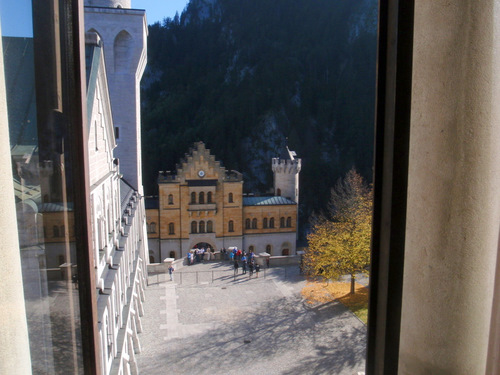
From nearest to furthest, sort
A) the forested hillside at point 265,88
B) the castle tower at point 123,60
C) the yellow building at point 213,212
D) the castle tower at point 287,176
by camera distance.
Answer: the castle tower at point 123,60, the yellow building at point 213,212, the castle tower at point 287,176, the forested hillside at point 265,88

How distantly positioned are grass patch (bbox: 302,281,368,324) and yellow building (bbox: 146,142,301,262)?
9368mm

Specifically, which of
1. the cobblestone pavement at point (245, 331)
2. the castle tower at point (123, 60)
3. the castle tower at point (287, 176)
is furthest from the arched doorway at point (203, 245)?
the cobblestone pavement at point (245, 331)

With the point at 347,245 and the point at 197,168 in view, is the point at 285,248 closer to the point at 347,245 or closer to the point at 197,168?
the point at 197,168

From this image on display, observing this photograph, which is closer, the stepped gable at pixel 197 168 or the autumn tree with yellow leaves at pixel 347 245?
the autumn tree with yellow leaves at pixel 347 245

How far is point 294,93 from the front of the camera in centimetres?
6191

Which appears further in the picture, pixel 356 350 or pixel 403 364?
pixel 356 350

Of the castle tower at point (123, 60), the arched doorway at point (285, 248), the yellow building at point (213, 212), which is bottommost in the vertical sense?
the arched doorway at point (285, 248)

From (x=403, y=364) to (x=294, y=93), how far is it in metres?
61.7

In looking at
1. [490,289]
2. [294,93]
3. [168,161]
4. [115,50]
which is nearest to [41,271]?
[490,289]

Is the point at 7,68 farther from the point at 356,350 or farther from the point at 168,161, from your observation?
the point at 168,161

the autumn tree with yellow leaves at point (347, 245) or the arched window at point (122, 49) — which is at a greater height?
the arched window at point (122, 49)

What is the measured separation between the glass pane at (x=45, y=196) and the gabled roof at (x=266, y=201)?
27.7m

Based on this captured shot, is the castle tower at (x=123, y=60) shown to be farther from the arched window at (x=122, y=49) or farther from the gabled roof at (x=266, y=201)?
the gabled roof at (x=266, y=201)

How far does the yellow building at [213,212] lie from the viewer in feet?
92.5
